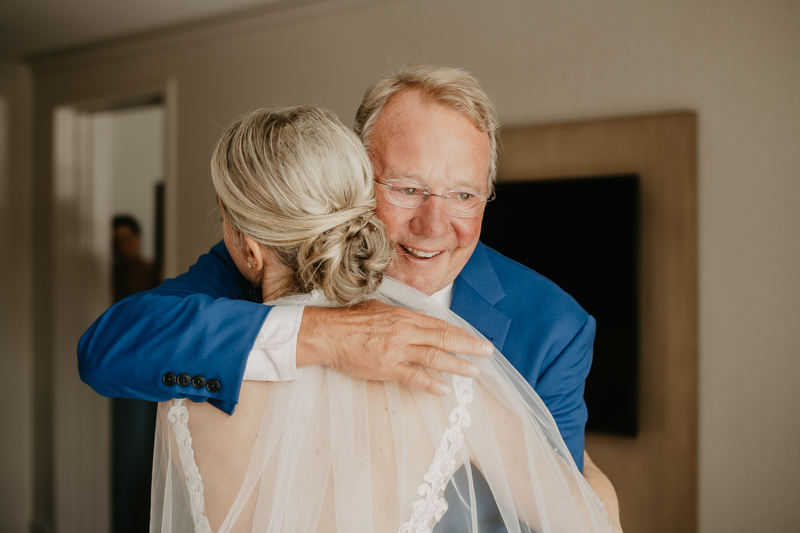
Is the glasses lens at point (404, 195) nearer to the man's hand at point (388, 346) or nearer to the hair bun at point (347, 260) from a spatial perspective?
the hair bun at point (347, 260)

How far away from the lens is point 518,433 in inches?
34.4

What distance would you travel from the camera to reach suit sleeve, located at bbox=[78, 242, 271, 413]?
0.87m

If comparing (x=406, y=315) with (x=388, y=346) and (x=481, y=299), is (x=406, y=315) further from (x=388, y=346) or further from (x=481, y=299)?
(x=481, y=299)

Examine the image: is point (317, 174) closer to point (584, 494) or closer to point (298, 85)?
point (584, 494)

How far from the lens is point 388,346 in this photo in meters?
0.82

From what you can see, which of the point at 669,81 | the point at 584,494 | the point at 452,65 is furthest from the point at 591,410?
the point at 452,65

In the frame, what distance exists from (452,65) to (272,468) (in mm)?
2388

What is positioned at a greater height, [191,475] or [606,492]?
[191,475]

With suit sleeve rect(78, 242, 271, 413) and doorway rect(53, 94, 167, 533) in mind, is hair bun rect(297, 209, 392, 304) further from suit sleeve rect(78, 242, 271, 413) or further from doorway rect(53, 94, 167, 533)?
doorway rect(53, 94, 167, 533)

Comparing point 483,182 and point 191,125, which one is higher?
point 191,125

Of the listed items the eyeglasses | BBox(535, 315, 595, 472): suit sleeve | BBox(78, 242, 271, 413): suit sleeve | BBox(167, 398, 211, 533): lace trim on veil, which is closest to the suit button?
BBox(78, 242, 271, 413): suit sleeve

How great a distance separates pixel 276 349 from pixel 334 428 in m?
0.15

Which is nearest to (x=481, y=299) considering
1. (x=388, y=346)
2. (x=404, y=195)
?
(x=404, y=195)

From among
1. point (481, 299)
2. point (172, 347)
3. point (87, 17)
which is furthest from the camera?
point (87, 17)
